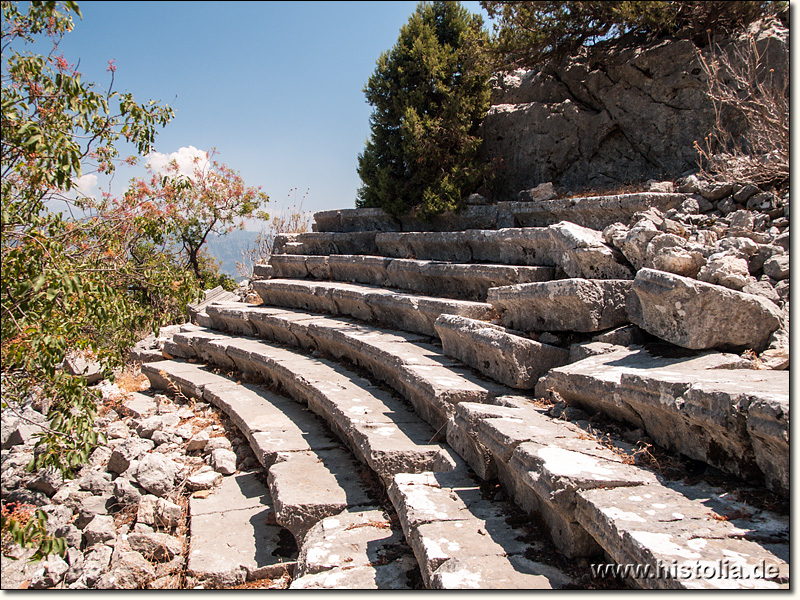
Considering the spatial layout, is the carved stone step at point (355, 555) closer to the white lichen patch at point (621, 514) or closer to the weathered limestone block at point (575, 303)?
the white lichen patch at point (621, 514)

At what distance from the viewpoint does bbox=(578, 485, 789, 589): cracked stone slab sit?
2.11 metres

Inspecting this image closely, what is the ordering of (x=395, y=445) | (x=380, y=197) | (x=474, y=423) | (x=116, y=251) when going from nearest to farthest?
(x=474, y=423) → (x=395, y=445) → (x=116, y=251) → (x=380, y=197)

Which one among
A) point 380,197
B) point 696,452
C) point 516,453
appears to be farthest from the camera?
point 380,197

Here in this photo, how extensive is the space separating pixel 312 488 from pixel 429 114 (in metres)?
7.27

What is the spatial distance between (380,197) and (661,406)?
755cm

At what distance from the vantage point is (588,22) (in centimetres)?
912

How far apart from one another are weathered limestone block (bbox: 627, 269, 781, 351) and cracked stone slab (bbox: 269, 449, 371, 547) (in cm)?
258

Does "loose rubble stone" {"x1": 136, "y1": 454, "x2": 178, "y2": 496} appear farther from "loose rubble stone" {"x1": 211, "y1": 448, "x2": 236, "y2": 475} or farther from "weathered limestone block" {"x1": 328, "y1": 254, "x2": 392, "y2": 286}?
"weathered limestone block" {"x1": 328, "y1": 254, "x2": 392, "y2": 286}

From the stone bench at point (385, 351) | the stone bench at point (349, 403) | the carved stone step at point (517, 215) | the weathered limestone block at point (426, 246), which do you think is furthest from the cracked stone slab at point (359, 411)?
the carved stone step at point (517, 215)

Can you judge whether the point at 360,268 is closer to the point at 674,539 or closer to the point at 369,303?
the point at 369,303

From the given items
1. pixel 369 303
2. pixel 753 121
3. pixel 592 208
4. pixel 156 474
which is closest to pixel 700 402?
pixel 592 208

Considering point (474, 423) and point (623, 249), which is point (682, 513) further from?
point (623, 249)

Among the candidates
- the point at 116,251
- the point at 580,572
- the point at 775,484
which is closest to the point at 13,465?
the point at 116,251

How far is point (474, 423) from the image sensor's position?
4.01 meters
